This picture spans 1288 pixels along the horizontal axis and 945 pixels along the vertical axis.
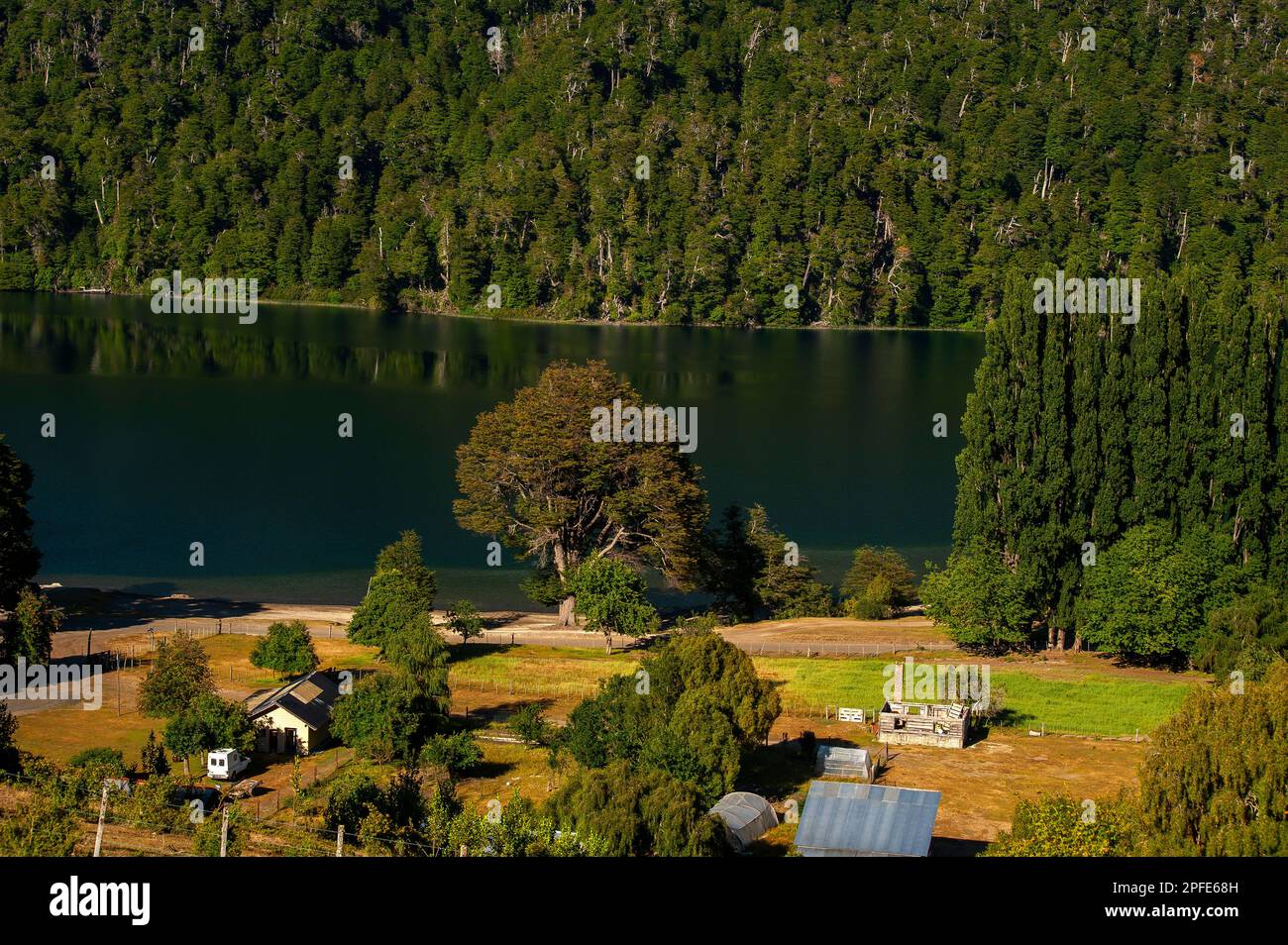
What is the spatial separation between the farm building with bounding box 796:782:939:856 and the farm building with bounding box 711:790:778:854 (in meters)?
1.02

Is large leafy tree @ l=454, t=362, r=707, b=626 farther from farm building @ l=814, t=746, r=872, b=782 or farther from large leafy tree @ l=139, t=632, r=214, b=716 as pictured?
farm building @ l=814, t=746, r=872, b=782

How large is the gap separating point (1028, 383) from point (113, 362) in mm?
98506

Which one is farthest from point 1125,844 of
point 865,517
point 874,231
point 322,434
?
point 874,231

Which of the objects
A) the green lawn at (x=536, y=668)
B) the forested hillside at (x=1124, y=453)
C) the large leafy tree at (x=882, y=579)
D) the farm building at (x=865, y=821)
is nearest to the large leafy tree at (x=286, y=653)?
the green lawn at (x=536, y=668)

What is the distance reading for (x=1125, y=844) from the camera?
27469 mm

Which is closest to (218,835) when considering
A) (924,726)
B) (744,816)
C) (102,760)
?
(102,760)

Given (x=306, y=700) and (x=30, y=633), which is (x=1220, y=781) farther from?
(x=30, y=633)

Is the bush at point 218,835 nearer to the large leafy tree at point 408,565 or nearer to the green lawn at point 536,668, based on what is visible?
the green lawn at point 536,668

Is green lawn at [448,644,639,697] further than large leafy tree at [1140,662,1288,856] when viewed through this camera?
Yes

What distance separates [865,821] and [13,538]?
32790mm

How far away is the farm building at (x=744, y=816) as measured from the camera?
3216 cm

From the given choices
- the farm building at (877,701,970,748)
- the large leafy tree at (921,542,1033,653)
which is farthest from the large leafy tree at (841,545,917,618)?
the farm building at (877,701,970,748)

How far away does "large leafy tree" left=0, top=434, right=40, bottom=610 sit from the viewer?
163 feet
